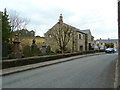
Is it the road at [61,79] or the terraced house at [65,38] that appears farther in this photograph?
the terraced house at [65,38]

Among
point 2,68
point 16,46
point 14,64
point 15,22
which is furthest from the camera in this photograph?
point 15,22

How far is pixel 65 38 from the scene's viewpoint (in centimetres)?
4356

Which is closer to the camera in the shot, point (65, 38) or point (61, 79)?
point (61, 79)

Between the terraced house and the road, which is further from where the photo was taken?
the terraced house

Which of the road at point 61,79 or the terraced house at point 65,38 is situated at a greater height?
the terraced house at point 65,38

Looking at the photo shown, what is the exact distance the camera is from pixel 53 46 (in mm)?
54188

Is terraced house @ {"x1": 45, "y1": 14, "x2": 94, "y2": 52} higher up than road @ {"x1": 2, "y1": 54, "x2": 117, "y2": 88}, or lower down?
higher up

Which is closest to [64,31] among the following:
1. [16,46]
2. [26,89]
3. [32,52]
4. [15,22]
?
[15,22]

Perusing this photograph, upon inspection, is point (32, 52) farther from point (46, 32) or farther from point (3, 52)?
point (46, 32)

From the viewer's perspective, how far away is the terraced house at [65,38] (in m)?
43.7

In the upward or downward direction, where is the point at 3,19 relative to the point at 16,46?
upward

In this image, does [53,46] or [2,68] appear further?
[53,46]

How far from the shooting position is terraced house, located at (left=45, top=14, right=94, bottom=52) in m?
43.7

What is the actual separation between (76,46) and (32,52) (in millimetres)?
33861
